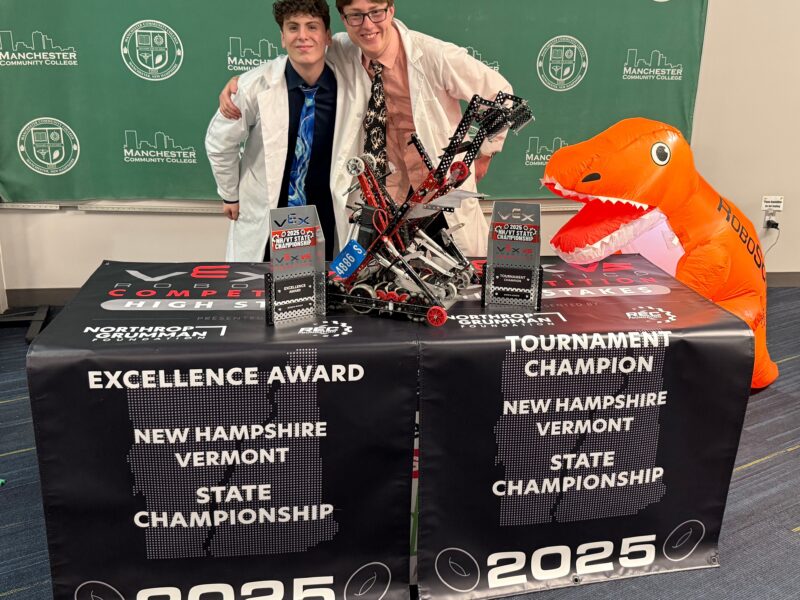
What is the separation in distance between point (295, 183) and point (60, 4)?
167cm

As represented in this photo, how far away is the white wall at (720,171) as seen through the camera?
11.8ft

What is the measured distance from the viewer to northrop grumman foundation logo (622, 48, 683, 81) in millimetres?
3574

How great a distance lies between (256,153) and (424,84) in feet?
1.98

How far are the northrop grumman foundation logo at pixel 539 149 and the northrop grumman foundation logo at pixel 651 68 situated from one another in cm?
44

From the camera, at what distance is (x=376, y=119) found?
2.25 m

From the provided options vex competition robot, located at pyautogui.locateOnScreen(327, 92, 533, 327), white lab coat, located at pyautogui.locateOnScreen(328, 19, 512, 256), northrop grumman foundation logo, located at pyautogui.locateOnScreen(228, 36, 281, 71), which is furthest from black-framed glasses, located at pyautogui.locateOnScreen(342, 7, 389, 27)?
northrop grumman foundation logo, located at pyautogui.locateOnScreen(228, 36, 281, 71)

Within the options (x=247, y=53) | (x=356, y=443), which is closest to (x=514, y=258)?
(x=356, y=443)

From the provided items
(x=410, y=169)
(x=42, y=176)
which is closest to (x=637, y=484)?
(x=410, y=169)

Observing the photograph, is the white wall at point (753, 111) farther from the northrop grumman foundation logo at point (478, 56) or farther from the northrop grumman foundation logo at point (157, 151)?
the northrop grumman foundation logo at point (157, 151)

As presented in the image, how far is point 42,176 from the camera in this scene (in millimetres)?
3461

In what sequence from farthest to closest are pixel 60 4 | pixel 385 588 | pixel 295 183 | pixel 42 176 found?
pixel 42 176 → pixel 60 4 → pixel 295 183 → pixel 385 588

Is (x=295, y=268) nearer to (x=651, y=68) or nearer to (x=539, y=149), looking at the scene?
(x=539, y=149)

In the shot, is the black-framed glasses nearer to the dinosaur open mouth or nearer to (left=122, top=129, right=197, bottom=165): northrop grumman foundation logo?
the dinosaur open mouth

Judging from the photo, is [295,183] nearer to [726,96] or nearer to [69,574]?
[69,574]
